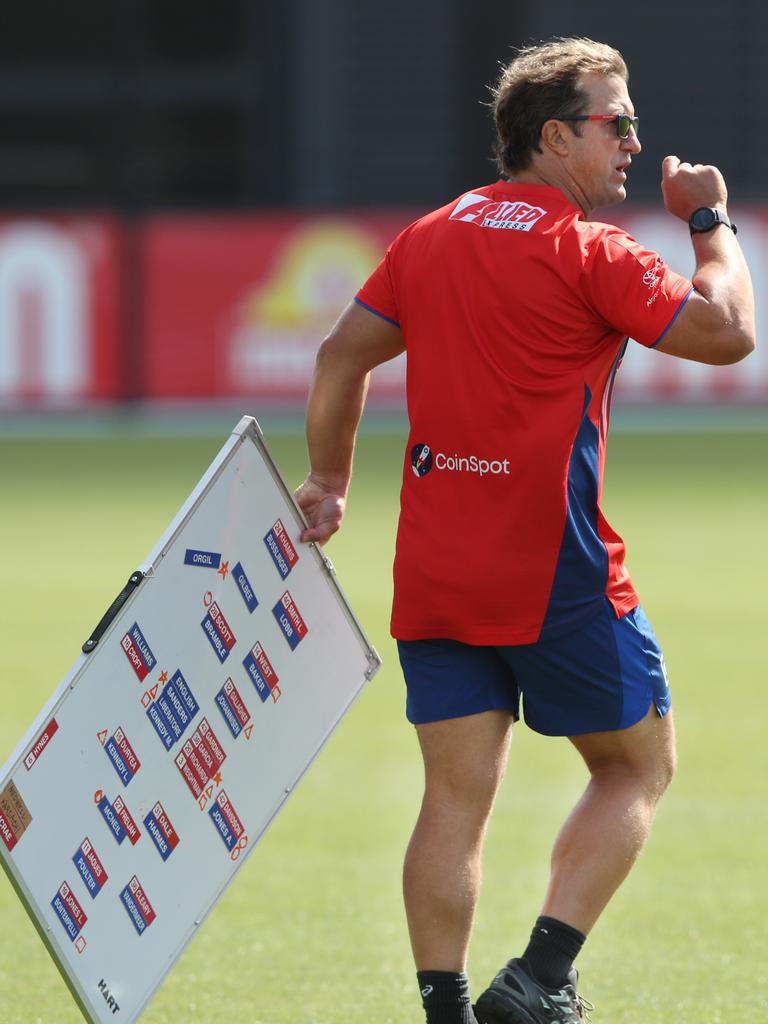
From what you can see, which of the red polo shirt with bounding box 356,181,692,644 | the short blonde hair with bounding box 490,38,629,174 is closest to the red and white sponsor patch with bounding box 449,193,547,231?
the red polo shirt with bounding box 356,181,692,644

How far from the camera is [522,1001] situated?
3.98m

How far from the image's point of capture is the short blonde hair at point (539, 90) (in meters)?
4.02

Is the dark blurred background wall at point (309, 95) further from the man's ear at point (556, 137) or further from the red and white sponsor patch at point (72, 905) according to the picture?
the red and white sponsor patch at point (72, 905)

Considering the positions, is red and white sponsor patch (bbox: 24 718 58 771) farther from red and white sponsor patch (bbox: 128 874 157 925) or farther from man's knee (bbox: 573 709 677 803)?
man's knee (bbox: 573 709 677 803)

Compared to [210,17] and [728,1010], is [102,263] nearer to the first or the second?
[210,17]

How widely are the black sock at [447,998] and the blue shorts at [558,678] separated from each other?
0.51m

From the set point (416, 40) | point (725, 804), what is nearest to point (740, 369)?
point (416, 40)

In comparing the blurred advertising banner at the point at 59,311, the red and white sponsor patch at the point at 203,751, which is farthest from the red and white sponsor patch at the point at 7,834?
the blurred advertising banner at the point at 59,311

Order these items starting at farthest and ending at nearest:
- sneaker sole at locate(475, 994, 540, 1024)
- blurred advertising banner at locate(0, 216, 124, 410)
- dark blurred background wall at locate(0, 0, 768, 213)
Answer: dark blurred background wall at locate(0, 0, 768, 213)
blurred advertising banner at locate(0, 216, 124, 410)
sneaker sole at locate(475, 994, 540, 1024)

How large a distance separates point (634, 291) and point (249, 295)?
16.0 meters

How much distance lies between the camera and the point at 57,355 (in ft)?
64.2

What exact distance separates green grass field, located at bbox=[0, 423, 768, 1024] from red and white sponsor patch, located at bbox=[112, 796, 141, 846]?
686 mm

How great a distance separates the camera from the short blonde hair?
402 centimetres

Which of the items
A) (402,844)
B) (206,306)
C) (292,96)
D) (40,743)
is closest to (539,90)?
(40,743)
